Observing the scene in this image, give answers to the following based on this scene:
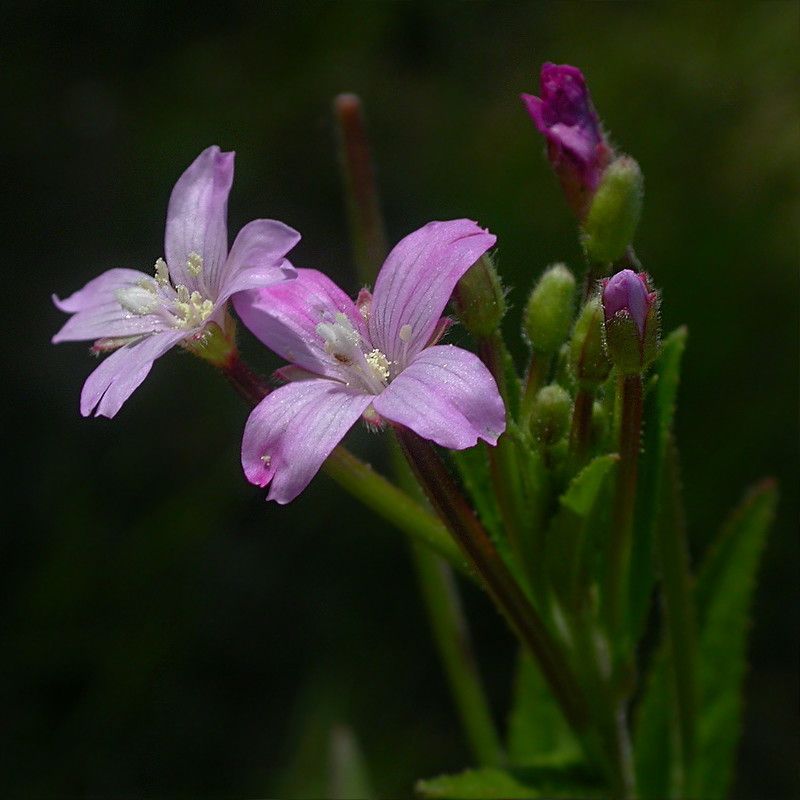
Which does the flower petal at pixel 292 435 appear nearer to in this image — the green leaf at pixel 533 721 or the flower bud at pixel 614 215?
the flower bud at pixel 614 215

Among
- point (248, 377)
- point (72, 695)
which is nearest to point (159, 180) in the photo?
point (72, 695)

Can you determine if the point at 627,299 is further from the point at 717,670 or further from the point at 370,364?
the point at 717,670

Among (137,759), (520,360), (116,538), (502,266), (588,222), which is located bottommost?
(137,759)

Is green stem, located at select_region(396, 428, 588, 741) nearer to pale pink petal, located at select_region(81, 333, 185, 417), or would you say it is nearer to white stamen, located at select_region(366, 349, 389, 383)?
white stamen, located at select_region(366, 349, 389, 383)

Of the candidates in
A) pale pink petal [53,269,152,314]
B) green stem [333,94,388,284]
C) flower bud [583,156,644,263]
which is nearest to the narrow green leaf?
green stem [333,94,388,284]

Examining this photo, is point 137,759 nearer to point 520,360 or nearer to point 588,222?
point 520,360

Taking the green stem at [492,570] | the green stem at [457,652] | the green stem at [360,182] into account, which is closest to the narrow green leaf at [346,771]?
the green stem at [457,652]
